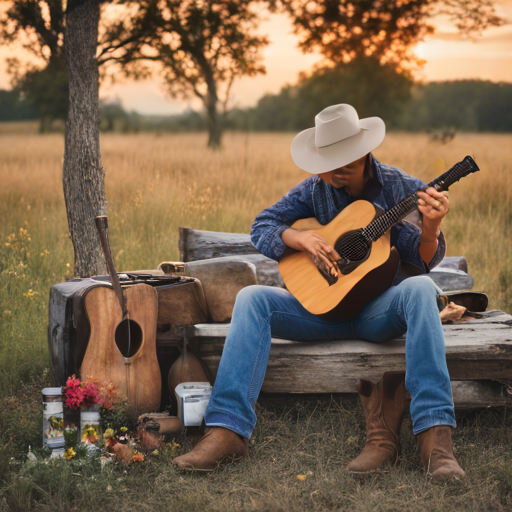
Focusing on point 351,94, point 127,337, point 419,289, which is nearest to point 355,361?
point 419,289

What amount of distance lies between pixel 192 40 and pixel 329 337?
205 inches

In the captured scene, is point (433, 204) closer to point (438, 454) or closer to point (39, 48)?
point (438, 454)

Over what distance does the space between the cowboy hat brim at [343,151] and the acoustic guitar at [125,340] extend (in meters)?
0.97

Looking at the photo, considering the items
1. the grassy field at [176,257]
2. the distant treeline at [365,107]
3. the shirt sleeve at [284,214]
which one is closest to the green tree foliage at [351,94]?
the distant treeline at [365,107]

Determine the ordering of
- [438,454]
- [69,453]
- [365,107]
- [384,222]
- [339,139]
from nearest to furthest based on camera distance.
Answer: [438,454]
[69,453]
[384,222]
[339,139]
[365,107]

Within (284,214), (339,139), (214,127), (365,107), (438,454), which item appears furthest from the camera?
(365,107)

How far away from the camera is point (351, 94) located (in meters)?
15.3

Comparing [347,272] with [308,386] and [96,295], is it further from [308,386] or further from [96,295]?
[96,295]

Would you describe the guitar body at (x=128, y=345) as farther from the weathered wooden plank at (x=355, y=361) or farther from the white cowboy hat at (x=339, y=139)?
the white cowboy hat at (x=339, y=139)

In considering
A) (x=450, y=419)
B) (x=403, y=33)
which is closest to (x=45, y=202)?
(x=450, y=419)

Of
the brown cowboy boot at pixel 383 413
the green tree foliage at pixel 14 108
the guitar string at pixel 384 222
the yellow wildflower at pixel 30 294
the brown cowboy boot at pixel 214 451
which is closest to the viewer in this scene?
the brown cowboy boot at pixel 214 451

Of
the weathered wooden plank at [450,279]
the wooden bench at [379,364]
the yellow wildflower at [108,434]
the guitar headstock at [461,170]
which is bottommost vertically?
the yellow wildflower at [108,434]

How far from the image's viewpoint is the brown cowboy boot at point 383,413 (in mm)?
2455

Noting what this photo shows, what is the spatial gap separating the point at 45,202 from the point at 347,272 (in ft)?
12.5
